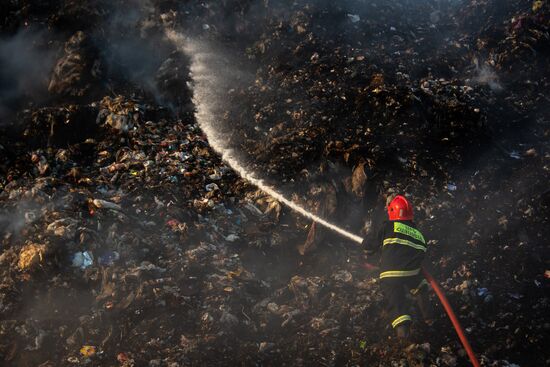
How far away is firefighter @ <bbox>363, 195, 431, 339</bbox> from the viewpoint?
4.23 metres

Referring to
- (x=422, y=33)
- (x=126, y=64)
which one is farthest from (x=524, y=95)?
(x=126, y=64)

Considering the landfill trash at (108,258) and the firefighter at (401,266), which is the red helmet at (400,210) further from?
the landfill trash at (108,258)

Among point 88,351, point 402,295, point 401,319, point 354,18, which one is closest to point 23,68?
point 88,351

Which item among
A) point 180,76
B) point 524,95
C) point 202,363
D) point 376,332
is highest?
point 180,76

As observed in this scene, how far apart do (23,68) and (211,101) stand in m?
3.53

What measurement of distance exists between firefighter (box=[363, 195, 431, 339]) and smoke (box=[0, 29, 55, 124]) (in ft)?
20.4

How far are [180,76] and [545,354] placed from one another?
6268mm

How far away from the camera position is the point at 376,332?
4246 millimetres

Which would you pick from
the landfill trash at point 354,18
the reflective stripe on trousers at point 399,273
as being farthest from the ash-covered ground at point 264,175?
the reflective stripe on trousers at point 399,273

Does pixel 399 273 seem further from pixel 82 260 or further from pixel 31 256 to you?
pixel 31 256

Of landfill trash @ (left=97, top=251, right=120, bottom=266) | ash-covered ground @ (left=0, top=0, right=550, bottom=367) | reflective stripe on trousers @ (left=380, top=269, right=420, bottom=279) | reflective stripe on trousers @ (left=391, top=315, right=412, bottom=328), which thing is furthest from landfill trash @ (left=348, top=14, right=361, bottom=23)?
landfill trash @ (left=97, top=251, right=120, bottom=266)

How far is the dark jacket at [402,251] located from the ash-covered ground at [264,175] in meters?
0.48

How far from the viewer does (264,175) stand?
588 cm

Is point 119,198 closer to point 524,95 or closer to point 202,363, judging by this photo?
point 202,363
